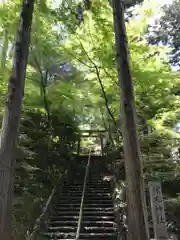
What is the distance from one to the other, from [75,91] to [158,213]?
21.2 ft

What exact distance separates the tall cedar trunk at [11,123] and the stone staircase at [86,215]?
1.85 m

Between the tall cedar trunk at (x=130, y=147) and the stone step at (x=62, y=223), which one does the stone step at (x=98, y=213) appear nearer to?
the stone step at (x=62, y=223)

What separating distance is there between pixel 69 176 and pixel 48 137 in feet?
6.69

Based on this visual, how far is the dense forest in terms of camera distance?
7.53m

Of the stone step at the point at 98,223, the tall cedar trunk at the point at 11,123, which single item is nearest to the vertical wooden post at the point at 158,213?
the tall cedar trunk at the point at 11,123

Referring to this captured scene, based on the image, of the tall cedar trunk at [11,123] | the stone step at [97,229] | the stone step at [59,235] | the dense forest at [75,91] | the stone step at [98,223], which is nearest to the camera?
the tall cedar trunk at [11,123]

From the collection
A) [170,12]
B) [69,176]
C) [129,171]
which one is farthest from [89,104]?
[170,12]

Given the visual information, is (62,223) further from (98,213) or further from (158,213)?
(158,213)

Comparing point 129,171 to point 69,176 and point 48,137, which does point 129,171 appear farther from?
point 69,176

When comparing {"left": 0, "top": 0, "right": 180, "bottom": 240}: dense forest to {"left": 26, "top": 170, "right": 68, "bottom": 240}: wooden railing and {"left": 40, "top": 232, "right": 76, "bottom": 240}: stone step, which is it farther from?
{"left": 40, "top": 232, "right": 76, "bottom": 240}: stone step

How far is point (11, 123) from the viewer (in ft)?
18.2

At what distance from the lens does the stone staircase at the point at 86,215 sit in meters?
6.77

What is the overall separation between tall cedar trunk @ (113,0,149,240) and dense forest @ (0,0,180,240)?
6.74 feet

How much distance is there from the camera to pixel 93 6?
27.1ft
